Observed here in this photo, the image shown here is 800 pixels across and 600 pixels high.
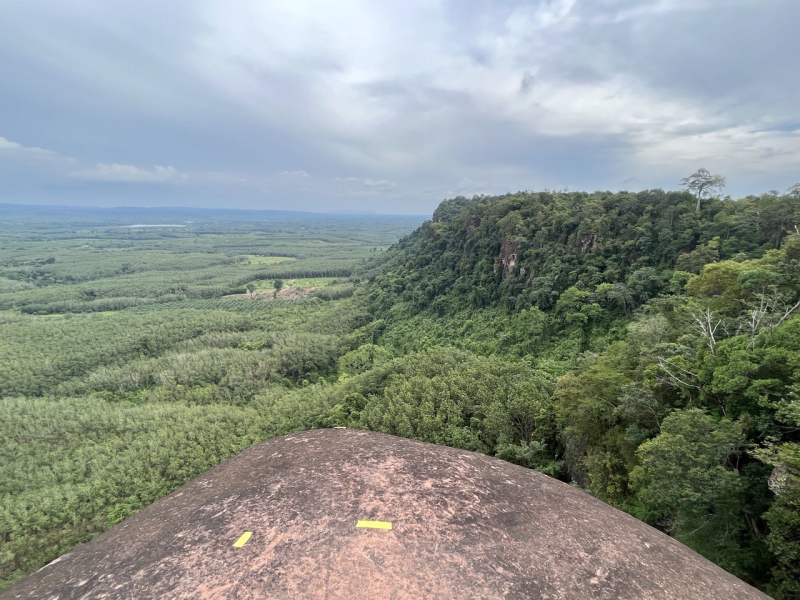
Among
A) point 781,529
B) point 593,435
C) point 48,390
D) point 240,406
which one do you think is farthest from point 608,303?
point 48,390

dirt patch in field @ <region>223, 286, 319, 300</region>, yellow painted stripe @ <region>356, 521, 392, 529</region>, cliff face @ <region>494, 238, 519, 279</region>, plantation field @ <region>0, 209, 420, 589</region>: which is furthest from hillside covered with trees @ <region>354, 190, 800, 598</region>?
dirt patch in field @ <region>223, 286, 319, 300</region>

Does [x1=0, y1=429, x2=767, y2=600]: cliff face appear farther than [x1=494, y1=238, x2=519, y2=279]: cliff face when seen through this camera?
No

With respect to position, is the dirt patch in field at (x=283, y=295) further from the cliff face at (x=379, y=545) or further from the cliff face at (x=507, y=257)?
the cliff face at (x=379, y=545)

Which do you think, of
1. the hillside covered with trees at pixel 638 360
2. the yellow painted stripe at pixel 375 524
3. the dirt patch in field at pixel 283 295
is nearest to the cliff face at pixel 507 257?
the hillside covered with trees at pixel 638 360

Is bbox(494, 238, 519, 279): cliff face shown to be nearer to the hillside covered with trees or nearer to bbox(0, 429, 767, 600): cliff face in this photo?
the hillside covered with trees

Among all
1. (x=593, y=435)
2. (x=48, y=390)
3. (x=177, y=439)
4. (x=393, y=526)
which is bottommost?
(x=48, y=390)

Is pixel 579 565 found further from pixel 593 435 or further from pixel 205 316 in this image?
pixel 205 316
